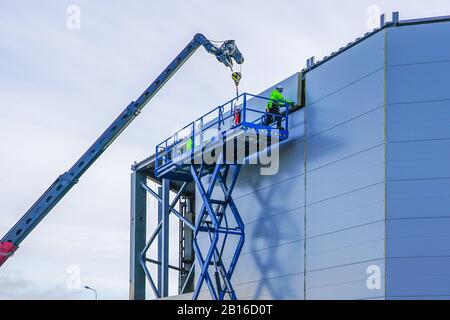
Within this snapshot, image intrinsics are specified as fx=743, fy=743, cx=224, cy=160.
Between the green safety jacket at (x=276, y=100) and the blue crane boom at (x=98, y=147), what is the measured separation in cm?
1005

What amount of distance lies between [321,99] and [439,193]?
251 inches

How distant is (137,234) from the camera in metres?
44.5

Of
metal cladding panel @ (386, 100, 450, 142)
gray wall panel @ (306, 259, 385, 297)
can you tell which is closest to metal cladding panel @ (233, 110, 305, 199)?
gray wall panel @ (306, 259, 385, 297)

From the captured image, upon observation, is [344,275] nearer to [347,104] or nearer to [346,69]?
[347,104]

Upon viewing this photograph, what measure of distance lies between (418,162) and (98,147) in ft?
65.7

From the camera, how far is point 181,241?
46.6 metres

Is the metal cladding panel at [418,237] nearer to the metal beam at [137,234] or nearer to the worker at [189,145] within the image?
the worker at [189,145]

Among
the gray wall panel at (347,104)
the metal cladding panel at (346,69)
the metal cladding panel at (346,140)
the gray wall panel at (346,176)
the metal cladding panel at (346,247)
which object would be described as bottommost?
the metal cladding panel at (346,247)

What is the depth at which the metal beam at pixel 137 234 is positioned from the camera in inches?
1732

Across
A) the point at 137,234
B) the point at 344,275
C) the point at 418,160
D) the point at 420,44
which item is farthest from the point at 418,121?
the point at 137,234

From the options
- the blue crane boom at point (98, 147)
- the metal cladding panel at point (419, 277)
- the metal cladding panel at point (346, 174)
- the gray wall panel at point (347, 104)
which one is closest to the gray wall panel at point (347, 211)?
the metal cladding panel at point (346, 174)

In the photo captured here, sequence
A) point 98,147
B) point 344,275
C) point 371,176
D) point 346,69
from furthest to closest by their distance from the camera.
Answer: point 98,147
point 346,69
point 344,275
point 371,176

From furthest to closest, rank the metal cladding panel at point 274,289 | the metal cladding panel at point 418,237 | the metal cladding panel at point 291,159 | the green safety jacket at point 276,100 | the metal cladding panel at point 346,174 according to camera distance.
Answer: the green safety jacket at point 276,100, the metal cladding panel at point 291,159, the metal cladding panel at point 274,289, the metal cladding panel at point 346,174, the metal cladding panel at point 418,237

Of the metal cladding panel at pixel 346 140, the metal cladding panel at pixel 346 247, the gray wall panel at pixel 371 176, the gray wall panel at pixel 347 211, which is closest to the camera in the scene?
the gray wall panel at pixel 371 176
